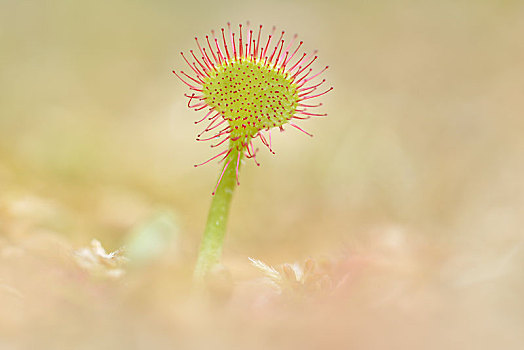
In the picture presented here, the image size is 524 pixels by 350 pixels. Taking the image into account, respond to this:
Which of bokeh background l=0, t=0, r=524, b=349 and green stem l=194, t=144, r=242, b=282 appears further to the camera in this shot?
green stem l=194, t=144, r=242, b=282

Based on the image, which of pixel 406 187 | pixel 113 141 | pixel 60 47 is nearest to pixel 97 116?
pixel 113 141

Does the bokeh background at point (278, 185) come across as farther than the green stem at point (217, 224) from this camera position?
No

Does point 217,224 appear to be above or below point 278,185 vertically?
below

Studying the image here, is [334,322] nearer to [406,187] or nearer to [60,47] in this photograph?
[406,187]

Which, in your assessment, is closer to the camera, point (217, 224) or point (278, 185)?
point (217, 224)
